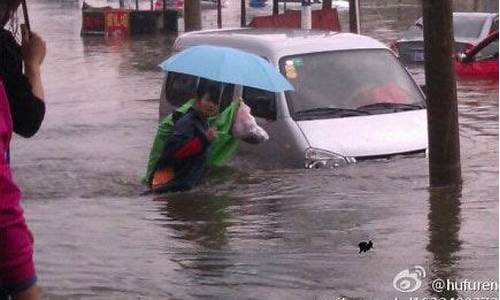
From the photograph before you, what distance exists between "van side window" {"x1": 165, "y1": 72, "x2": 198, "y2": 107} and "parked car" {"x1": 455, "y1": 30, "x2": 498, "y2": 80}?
35.4ft

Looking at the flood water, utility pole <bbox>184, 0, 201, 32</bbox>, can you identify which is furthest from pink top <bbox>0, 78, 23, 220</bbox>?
utility pole <bbox>184, 0, 201, 32</bbox>

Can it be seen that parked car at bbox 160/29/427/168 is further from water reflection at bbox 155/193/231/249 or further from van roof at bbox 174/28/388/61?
water reflection at bbox 155/193/231/249

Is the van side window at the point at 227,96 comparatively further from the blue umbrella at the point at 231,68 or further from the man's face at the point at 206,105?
the man's face at the point at 206,105

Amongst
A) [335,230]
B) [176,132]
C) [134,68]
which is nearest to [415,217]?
[335,230]

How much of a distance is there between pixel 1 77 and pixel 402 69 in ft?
28.3

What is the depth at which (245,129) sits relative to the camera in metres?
9.36

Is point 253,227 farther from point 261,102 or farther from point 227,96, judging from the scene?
point 227,96

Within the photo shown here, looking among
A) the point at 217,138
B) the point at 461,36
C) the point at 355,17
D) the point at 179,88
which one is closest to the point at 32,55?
the point at 217,138

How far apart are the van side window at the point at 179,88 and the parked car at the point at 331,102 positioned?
11 cm

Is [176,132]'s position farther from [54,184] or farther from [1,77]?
[1,77]

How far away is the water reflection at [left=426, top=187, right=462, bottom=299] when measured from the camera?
6172 mm

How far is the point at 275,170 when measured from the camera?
10477 millimetres

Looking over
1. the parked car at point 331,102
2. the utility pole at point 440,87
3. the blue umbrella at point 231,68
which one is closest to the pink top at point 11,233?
the utility pole at point 440,87

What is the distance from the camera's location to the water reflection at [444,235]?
6172mm
